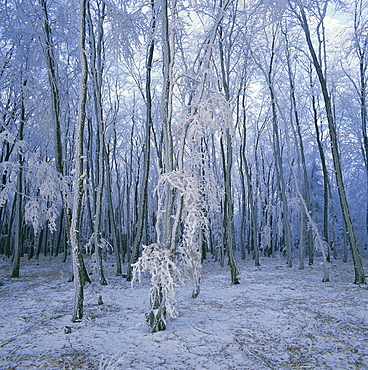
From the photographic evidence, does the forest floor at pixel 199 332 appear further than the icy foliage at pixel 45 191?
No

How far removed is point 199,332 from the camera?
13.7 ft

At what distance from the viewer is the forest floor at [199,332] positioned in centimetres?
326

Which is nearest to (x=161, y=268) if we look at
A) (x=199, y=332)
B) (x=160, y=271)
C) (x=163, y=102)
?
(x=160, y=271)

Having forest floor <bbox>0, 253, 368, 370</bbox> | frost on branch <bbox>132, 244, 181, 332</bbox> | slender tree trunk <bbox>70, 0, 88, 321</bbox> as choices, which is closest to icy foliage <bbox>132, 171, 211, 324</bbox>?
frost on branch <bbox>132, 244, 181, 332</bbox>

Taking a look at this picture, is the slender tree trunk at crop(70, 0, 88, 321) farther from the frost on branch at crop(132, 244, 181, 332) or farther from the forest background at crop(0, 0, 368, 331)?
the frost on branch at crop(132, 244, 181, 332)

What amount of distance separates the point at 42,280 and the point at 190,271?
24.6 ft

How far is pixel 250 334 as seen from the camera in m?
→ 4.11

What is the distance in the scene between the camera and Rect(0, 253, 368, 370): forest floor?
326 cm

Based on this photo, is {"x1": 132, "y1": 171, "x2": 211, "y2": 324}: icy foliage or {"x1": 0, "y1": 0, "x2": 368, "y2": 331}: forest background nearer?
{"x1": 132, "y1": 171, "x2": 211, "y2": 324}: icy foliage

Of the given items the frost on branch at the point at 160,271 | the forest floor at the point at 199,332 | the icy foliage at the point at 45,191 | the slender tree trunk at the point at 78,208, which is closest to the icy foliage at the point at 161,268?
the frost on branch at the point at 160,271

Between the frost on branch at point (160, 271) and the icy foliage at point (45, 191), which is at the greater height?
the icy foliage at point (45, 191)

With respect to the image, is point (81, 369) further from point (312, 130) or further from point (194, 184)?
point (312, 130)

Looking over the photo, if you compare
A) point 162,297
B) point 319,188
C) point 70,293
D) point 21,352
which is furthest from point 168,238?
point 319,188

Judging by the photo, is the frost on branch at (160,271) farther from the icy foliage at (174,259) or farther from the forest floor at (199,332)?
the forest floor at (199,332)
